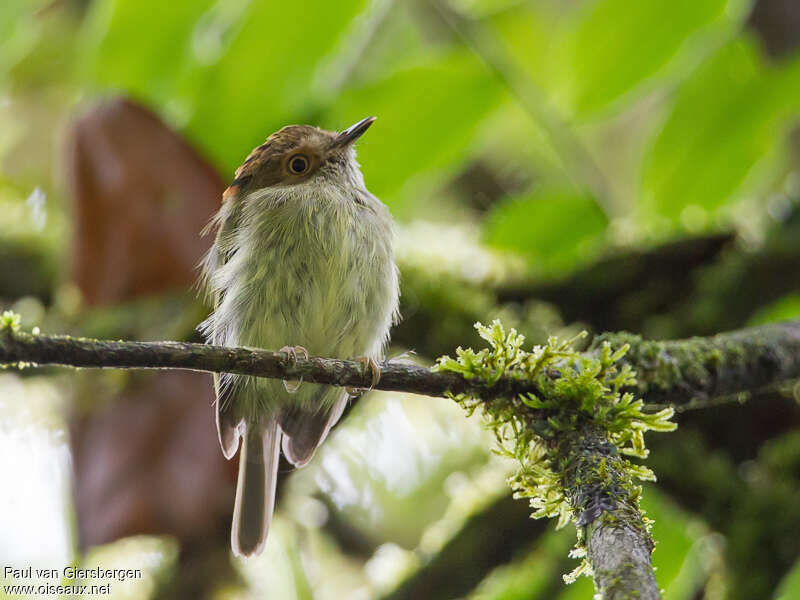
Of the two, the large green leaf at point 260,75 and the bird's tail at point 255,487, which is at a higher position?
the large green leaf at point 260,75

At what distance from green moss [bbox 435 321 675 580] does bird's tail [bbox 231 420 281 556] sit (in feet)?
2.80

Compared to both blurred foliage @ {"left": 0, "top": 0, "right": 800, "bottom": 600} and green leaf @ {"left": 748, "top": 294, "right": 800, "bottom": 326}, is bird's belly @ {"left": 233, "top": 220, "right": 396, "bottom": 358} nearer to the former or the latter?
blurred foliage @ {"left": 0, "top": 0, "right": 800, "bottom": 600}

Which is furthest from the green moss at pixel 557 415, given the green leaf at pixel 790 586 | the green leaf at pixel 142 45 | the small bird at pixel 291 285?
the green leaf at pixel 142 45

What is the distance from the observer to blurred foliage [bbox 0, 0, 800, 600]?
10.9 feet

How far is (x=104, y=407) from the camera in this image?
3352 mm

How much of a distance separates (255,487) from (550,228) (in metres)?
1.70

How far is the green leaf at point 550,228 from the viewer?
12.3 feet

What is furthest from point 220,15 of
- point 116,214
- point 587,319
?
point 587,319

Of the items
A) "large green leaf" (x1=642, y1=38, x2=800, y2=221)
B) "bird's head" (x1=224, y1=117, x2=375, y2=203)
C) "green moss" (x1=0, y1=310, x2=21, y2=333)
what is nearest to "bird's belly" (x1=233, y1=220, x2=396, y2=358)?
"bird's head" (x1=224, y1=117, x2=375, y2=203)

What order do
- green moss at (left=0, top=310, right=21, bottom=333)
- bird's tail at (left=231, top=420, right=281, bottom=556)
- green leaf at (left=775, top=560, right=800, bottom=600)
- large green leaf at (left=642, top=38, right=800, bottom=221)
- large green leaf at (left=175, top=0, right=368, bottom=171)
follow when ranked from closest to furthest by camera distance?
1. green moss at (left=0, top=310, right=21, bottom=333)
2. bird's tail at (left=231, top=420, right=281, bottom=556)
3. green leaf at (left=775, top=560, right=800, bottom=600)
4. large green leaf at (left=175, top=0, right=368, bottom=171)
5. large green leaf at (left=642, top=38, right=800, bottom=221)

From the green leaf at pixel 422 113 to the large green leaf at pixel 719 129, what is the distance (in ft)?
2.80

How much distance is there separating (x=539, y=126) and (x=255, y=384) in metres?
1.53

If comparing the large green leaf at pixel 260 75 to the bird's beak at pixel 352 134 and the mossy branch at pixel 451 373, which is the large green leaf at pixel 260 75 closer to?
the bird's beak at pixel 352 134

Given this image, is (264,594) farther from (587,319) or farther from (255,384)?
(587,319)
